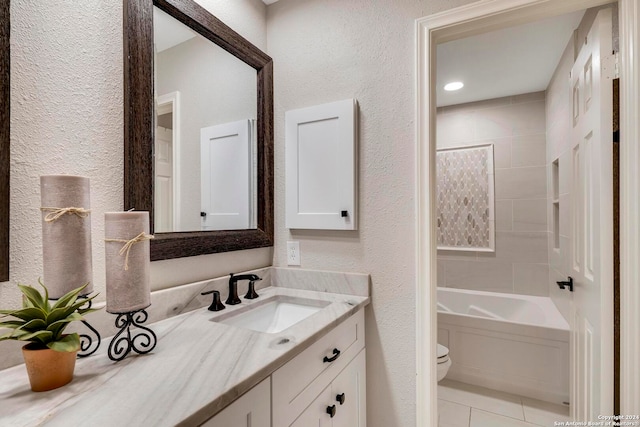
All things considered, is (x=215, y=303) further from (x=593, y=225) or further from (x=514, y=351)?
(x=514, y=351)

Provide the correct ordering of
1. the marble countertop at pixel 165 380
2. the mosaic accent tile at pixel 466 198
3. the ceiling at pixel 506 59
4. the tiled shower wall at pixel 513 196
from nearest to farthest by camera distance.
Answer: the marble countertop at pixel 165 380, the ceiling at pixel 506 59, the tiled shower wall at pixel 513 196, the mosaic accent tile at pixel 466 198

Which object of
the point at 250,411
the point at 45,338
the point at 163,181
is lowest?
the point at 250,411

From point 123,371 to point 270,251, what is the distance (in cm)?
99

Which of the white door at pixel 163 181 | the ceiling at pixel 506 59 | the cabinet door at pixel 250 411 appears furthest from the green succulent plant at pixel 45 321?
the ceiling at pixel 506 59

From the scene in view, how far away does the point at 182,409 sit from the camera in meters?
0.60

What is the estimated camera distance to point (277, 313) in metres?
1.46

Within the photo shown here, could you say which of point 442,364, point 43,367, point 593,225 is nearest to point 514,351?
point 442,364

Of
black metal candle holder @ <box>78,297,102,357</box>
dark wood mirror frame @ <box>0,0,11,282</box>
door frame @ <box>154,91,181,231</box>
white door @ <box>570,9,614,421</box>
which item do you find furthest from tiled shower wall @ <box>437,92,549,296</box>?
dark wood mirror frame @ <box>0,0,11,282</box>

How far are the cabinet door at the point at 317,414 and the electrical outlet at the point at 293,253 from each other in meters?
0.66

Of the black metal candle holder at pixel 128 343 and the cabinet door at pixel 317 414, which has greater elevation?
the black metal candle holder at pixel 128 343

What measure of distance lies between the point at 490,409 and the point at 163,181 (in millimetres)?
2468

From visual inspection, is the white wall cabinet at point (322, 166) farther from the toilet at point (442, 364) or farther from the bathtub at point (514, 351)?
the bathtub at point (514, 351)

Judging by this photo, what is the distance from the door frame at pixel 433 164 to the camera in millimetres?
1067

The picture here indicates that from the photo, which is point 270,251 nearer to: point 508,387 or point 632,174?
point 632,174
